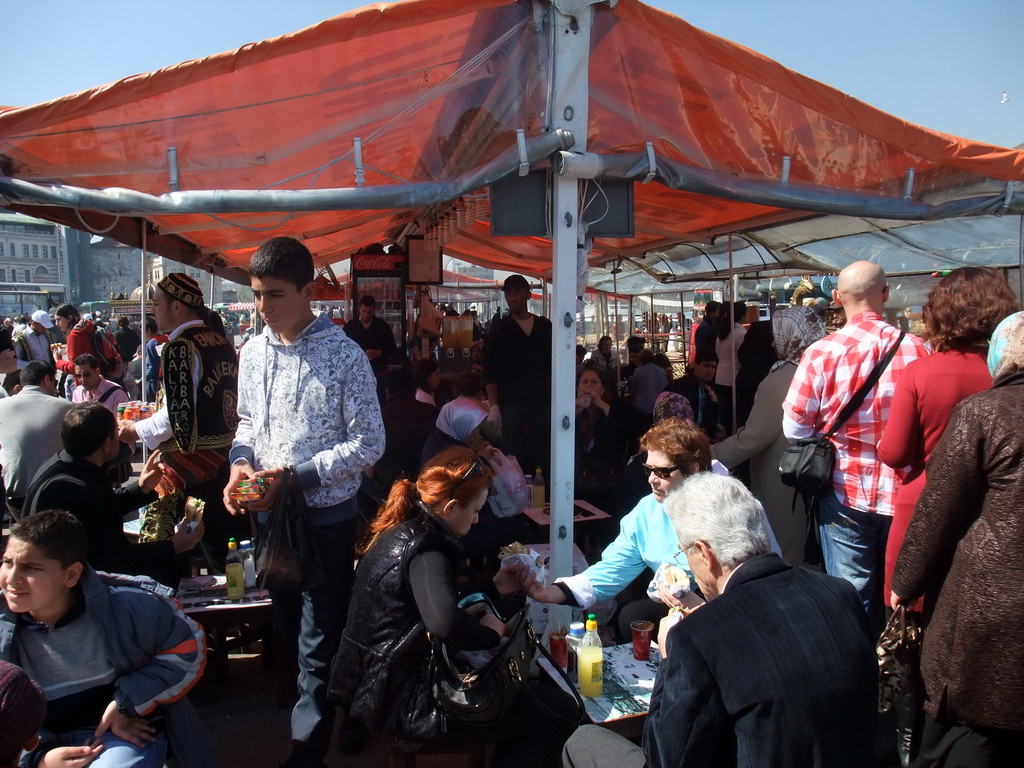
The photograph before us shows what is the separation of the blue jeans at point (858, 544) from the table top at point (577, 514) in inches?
60.6

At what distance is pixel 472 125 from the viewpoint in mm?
3314

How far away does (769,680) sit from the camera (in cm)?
143

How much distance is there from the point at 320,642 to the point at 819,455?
2.32 metres

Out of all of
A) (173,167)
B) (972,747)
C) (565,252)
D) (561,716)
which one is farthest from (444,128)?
(972,747)

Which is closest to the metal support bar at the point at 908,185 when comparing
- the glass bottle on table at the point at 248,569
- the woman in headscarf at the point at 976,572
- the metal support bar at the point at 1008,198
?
the metal support bar at the point at 1008,198

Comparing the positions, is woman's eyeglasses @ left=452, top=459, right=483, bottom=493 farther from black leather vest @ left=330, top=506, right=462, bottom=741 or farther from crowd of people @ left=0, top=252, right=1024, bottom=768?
Result: black leather vest @ left=330, top=506, right=462, bottom=741

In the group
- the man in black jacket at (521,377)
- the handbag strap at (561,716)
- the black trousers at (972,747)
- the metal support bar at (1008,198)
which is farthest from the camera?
the man in black jacket at (521,377)

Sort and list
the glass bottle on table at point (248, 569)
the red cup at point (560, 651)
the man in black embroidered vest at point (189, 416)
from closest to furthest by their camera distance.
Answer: the red cup at point (560, 651) < the man in black embroidered vest at point (189, 416) < the glass bottle on table at point (248, 569)

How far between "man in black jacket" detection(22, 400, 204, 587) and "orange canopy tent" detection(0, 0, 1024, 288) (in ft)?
3.19

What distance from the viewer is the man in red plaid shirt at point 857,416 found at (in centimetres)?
306

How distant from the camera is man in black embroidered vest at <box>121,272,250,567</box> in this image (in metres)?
3.34

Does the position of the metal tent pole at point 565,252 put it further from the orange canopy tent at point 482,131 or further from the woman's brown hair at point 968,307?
the woman's brown hair at point 968,307

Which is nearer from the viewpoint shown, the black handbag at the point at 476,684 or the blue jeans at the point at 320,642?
the black handbag at the point at 476,684

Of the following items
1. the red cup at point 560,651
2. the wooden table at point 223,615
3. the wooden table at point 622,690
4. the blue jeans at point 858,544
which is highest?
the blue jeans at point 858,544
